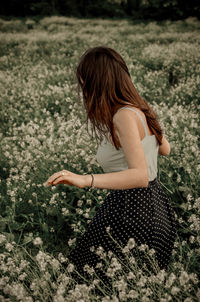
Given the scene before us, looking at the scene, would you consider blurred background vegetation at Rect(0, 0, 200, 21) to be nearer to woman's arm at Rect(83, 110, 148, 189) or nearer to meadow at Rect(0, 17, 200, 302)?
meadow at Rect(0, 17, 200, 302)

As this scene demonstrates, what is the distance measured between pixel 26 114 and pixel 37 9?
35.8m

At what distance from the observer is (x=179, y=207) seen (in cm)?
310

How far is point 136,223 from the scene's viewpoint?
76.1 inches

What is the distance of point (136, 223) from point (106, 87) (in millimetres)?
958

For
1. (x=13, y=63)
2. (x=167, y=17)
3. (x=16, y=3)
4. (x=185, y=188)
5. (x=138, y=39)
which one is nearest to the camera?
(x=185, y=188)

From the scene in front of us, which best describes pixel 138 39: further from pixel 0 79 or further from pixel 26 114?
pixel 26 114

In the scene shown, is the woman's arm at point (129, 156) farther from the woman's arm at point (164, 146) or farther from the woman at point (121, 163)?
the woman's arm at point (164, 146)

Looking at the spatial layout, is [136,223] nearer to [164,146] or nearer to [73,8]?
[164,146]

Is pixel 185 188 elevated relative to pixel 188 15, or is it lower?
lower

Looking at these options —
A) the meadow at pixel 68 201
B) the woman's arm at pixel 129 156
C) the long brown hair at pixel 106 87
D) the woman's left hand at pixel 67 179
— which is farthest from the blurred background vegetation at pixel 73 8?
the woman's left hand at pixel 67 179

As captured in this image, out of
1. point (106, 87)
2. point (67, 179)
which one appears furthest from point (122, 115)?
point (67, 179)

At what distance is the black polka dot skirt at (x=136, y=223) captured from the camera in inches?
76.4

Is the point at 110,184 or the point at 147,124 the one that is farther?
the point at 147,124

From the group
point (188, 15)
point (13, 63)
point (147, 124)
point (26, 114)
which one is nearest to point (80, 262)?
point (147, 124)
